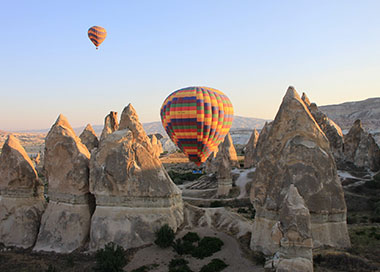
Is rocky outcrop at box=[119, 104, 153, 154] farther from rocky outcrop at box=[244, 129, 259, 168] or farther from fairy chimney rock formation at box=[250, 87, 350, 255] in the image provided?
rocky outcrop at box=[244, 129, 259, 168]

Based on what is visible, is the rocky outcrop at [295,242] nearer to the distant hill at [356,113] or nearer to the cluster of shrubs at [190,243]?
the cluster of shrubs at [190,243]

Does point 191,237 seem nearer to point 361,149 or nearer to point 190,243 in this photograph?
point 190,243

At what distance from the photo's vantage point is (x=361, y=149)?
36469 mm

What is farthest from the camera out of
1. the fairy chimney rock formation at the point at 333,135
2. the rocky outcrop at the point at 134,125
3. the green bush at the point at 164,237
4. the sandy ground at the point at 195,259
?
the fairy chimney rock formation at the point at 333,135

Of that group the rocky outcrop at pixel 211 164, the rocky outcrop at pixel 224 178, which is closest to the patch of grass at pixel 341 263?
the rocky outcrop at pixel 224 178

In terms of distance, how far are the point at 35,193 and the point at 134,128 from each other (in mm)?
7163

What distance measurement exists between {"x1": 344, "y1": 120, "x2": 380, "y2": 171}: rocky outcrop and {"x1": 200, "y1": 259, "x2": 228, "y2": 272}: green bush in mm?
26260

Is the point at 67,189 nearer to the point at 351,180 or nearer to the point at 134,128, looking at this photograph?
the point at 134,128

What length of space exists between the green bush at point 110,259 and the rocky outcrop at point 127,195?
734 millimetres

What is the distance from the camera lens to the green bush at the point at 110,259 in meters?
15.2

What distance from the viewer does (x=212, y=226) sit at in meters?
20.0

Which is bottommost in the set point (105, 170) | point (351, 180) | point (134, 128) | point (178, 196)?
point (351, 180)

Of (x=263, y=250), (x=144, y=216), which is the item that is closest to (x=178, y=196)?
(x=144, y=216)

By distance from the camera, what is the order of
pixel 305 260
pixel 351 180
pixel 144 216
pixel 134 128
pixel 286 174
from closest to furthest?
pixel 305 260, pixel 286 174, pixel 144 216, pixel 134 128, pixel 351 180
